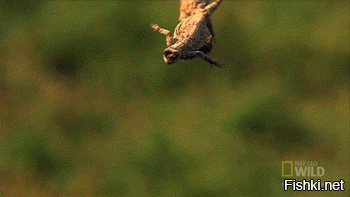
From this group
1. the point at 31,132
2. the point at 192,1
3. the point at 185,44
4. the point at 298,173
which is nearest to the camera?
the point at 185,44

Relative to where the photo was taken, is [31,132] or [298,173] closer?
[298,173]

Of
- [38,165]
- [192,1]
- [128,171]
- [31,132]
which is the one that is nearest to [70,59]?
[31,132]

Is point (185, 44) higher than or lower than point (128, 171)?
higher

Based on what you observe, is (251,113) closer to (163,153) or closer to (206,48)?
(163,153)

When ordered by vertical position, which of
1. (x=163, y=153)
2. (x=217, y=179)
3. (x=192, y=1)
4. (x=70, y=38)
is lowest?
(x=217, y=179)

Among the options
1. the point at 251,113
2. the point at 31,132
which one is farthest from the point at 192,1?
the point at 31,132

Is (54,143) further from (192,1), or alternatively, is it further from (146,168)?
(192,1)

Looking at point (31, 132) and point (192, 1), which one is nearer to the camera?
point (192, 1)

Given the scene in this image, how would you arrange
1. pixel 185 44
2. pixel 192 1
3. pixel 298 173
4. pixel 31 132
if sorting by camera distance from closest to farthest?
pixel 185 44 → pixel 192 1 → pixel 298 173 → pixel 31 132

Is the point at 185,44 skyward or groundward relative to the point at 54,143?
skyward
